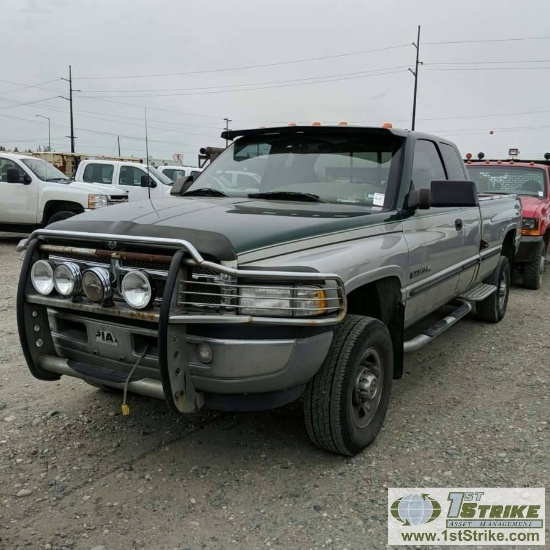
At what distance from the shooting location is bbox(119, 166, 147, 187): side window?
14.7 metres

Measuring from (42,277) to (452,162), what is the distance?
146 inches

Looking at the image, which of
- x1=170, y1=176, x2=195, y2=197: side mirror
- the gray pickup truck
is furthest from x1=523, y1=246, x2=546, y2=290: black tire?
x1=170, y1=176, x2=195, y2=197: side mirror

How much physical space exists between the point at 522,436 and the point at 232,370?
2.09 meters

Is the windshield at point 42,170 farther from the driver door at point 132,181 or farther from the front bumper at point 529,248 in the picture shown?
the front bumper at point 529,248

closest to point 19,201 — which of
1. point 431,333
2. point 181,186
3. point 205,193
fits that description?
point 181,186

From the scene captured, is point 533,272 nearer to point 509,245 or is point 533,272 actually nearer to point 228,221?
point 509,245

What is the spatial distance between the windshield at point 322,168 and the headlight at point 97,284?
144 cm

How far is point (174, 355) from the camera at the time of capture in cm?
260

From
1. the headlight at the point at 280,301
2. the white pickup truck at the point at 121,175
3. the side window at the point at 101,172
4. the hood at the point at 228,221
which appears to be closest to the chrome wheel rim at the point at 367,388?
the headlight at the point at 280,301

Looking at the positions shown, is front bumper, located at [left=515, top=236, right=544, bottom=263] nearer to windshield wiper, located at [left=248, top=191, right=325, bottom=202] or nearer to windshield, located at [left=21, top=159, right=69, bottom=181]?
windshield wiper, located at [left=248, top=191, right=325, bottom=202]

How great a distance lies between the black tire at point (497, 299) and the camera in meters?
6.27

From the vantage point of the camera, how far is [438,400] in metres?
4.19

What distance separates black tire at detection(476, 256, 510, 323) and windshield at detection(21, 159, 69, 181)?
9114mm

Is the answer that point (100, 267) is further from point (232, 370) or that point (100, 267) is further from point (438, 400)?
point (438, 400)
